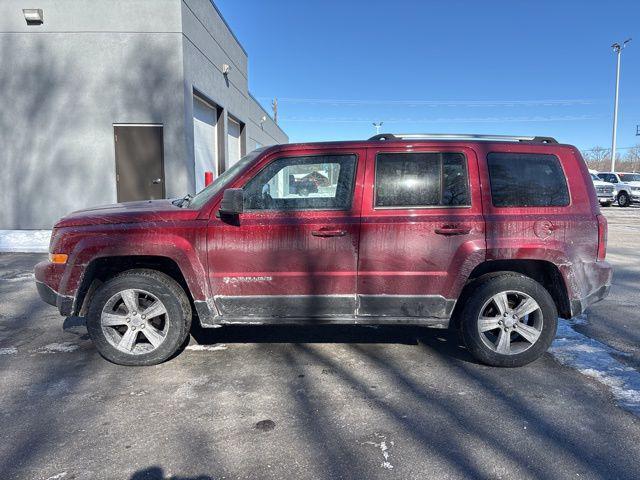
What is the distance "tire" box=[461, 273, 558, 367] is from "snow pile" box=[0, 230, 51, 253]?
910 cm

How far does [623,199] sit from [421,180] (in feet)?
95.6

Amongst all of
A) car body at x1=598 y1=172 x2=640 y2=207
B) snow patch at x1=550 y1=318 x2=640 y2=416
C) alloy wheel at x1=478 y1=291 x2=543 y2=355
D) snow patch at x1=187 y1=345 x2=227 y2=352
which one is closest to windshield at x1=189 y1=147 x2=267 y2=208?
snow patch at x1=187 y1=345 x2=227 y2=352

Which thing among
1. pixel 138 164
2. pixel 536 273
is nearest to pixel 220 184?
pixel 536 273

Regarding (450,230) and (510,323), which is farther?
(510,323)

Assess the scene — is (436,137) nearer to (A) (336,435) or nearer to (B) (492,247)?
(B) (492,247)

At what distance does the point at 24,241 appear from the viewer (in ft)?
34.7

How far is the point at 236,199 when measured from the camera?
3.70 meters

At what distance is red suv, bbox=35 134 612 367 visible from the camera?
154 inches

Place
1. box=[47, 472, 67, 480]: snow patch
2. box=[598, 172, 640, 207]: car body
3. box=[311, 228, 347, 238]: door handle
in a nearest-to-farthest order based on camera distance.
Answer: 1. box=[47, 472, 67, 480]: snow patch
2. box=[311, 228, 347, 238]: door handle
3. box=[598, 172, 640, 207]: car body

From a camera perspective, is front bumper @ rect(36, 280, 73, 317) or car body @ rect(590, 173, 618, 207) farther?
car body @ rect(590, 173, 618, 207)

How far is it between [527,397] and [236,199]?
268 centimetres

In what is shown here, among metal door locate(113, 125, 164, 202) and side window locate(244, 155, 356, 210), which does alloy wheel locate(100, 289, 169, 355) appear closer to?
side window locate(244, 155, 356, 210)

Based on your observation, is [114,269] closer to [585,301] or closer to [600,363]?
[585,301]

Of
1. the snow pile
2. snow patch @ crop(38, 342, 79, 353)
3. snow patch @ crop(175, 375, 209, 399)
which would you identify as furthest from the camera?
the snow pile
